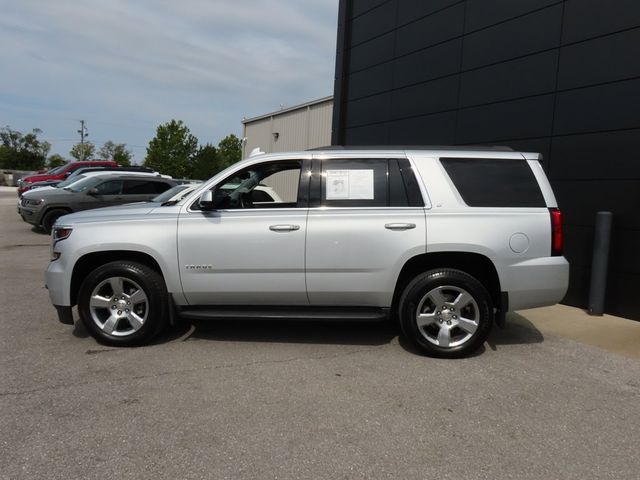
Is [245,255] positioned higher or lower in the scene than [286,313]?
higher

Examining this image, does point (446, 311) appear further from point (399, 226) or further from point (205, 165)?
point (205, 165)

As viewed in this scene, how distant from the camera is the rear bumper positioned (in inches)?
177

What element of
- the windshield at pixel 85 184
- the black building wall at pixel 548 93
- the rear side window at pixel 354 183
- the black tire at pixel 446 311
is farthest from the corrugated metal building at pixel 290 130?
the black tire at pixel 446 311

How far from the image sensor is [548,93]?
7086 mm

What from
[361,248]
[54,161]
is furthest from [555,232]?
[54,161]

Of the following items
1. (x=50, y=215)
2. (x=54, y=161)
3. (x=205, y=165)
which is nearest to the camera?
(x=50, y=215)

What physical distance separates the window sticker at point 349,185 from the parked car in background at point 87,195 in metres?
9.15

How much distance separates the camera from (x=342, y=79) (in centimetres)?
1224

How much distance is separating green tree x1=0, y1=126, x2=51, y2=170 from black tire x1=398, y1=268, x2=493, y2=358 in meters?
82.2

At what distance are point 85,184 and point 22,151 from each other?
74.5 m

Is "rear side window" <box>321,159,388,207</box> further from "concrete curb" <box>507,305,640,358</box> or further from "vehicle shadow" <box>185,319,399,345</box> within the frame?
"concrete curb" <box>507,305,640,358</box>

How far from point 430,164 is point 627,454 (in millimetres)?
2750

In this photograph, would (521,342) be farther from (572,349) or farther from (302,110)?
(302,110)

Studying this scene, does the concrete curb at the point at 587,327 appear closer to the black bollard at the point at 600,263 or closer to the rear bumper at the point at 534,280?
the black bollard at the point at 600,263
